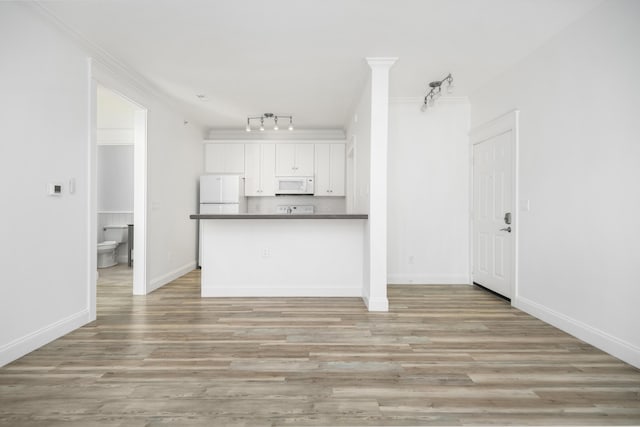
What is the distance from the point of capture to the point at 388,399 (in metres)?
1.87

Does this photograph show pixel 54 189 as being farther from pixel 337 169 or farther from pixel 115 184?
pixel 337 169

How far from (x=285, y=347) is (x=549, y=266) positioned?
8.37 ft

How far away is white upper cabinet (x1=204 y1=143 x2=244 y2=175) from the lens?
643 centimetres

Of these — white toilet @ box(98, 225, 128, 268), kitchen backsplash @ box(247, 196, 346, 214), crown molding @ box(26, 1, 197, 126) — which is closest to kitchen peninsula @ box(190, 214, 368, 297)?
crown molding @ box(26, 1, 197, 126)

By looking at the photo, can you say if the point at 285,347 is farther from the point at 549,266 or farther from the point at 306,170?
the point at 306,170

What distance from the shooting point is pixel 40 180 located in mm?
2598

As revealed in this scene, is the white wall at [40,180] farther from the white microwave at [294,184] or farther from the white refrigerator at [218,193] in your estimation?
the white microwave at [294,184]

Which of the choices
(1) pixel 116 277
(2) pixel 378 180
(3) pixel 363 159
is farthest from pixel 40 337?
(3) pixel 363 159

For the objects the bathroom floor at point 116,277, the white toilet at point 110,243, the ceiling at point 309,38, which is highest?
the ceiling at point 309,38

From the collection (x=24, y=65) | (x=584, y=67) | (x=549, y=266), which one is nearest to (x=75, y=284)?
(x=24, y=65)

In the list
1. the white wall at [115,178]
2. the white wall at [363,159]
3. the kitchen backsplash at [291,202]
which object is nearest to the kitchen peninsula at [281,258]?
the white wall at [363,159]

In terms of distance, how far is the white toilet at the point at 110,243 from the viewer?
6.05m

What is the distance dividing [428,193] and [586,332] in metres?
2.53

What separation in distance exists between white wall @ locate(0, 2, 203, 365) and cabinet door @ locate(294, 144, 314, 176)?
10.9 feet
